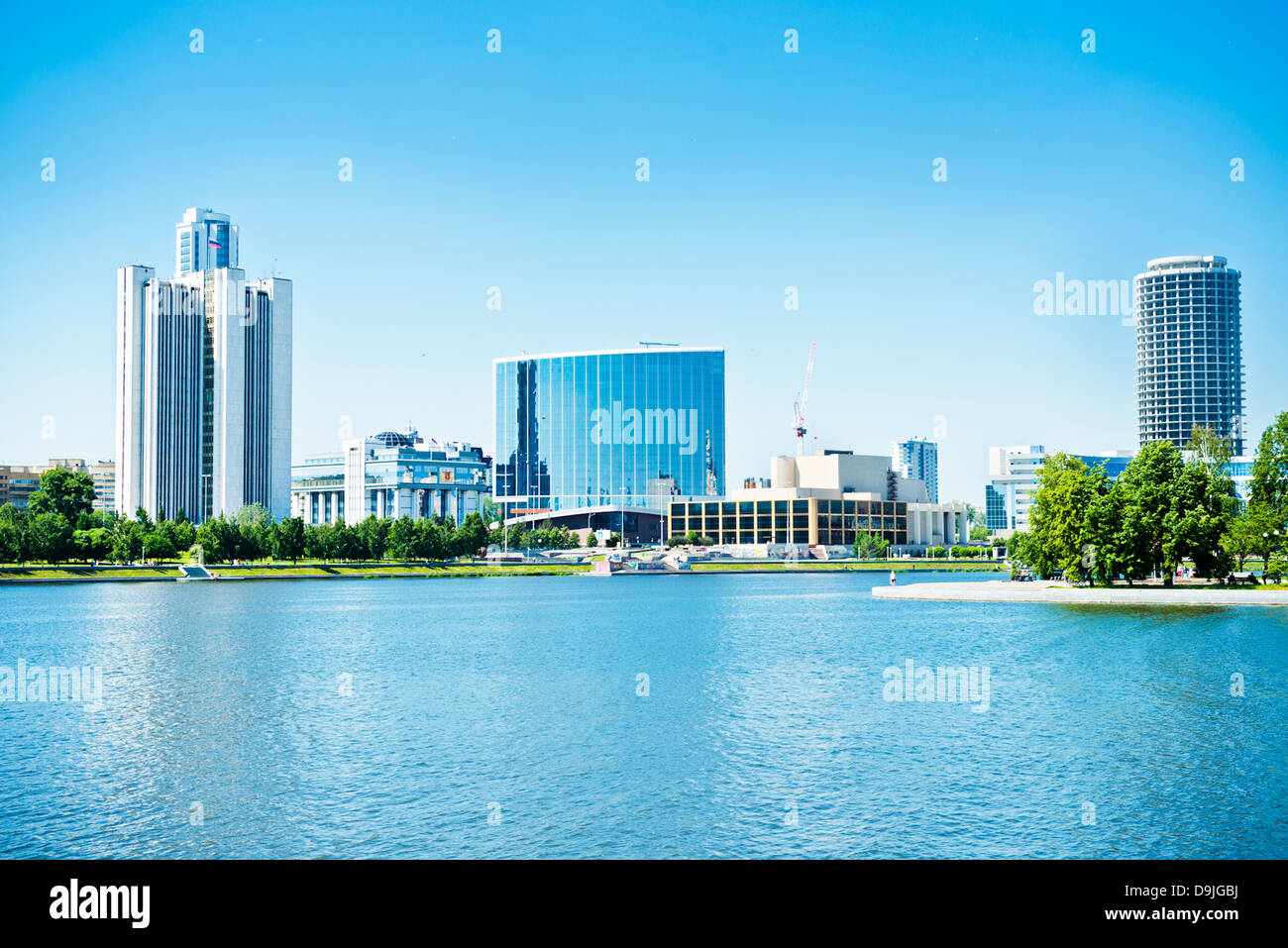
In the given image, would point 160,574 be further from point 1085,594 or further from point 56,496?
point 1085,594

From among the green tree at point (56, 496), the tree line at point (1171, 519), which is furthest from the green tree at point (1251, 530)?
the green tree at point (56, 496)

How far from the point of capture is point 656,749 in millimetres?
37969

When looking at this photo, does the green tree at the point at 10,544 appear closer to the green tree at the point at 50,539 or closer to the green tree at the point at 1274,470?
Result: the green tree at the point at 50,539

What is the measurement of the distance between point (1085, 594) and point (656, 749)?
70495 mm

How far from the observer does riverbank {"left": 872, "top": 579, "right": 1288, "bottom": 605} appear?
88688 mm

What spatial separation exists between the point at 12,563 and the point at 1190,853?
17563 centimetres

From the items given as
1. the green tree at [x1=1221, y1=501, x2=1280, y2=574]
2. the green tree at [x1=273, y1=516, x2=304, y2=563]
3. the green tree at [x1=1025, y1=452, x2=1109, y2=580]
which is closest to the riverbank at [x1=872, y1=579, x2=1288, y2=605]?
the green tree at [x1=1025, y1=452, x2=1109, y2=580]

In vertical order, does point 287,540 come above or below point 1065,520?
below

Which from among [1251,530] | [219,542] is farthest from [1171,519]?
[219,542]

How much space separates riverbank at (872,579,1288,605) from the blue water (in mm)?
10397
